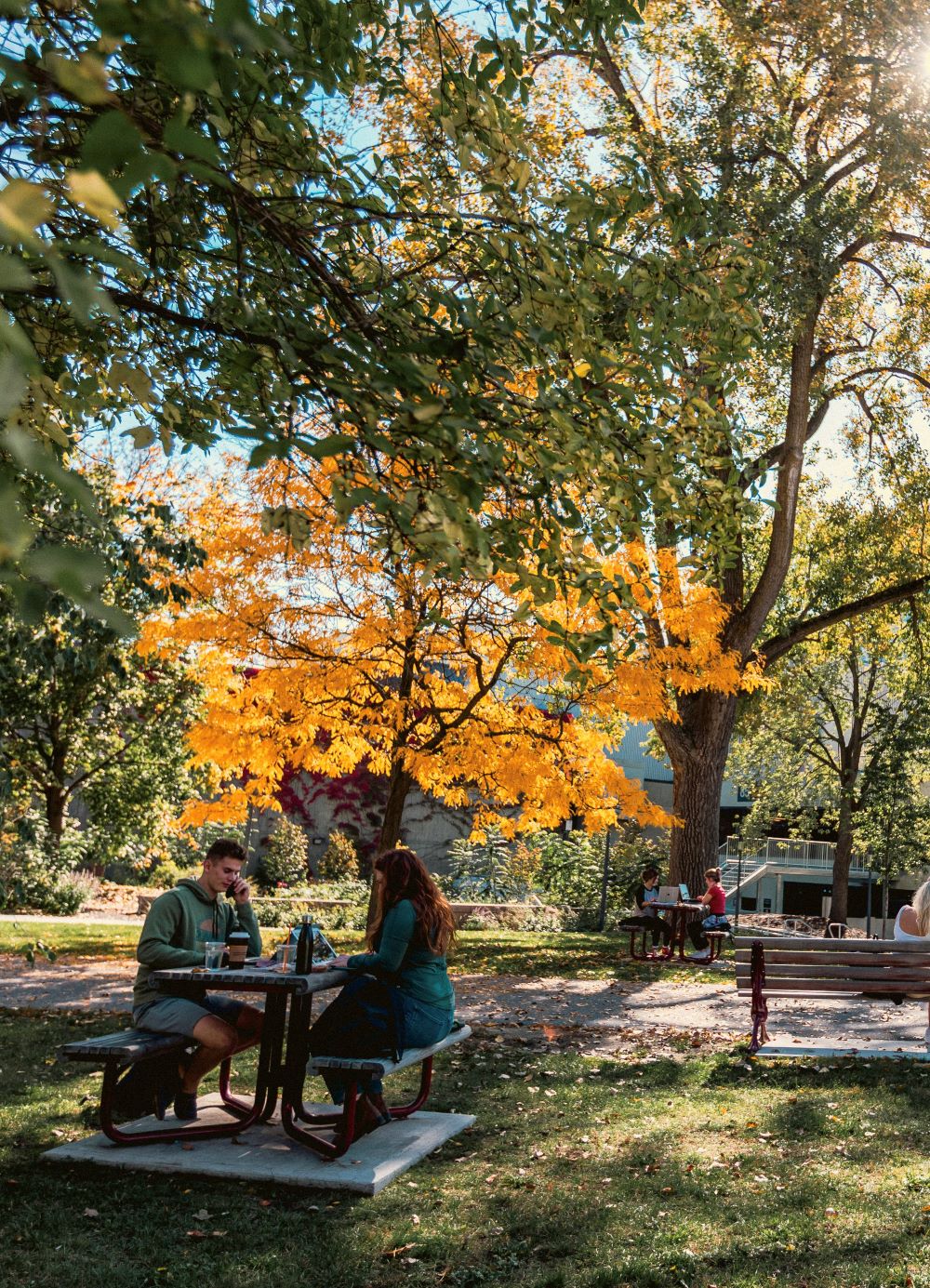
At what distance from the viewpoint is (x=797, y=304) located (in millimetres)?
14617

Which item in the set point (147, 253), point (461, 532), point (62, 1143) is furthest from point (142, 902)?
point (461, 532)

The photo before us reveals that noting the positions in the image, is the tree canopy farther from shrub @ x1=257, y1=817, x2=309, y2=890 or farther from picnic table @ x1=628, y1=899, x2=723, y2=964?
picnic table @ x1=628, y1=899, x2=723, y2=964

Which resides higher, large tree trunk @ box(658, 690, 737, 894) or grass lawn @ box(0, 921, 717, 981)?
large tree trunk @ box(658, 690, 737, 894)

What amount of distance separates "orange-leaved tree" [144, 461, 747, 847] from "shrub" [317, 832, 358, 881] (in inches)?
533

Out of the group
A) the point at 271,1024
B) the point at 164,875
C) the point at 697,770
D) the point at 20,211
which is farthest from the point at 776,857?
Result: the point at 20,211

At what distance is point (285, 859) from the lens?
27.7 meters

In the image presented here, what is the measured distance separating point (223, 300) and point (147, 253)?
0.59m

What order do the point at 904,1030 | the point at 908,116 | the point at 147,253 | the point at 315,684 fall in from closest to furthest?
the point at 147,253 < the point at 904,1030 < the point at 315,684 < the point at 908,116

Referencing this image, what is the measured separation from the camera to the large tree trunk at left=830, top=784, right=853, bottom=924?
1221 inches

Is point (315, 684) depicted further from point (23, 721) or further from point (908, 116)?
point (908, 116)

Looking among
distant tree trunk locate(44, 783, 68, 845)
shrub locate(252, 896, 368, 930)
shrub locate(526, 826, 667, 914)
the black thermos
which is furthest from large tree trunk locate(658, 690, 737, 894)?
the black thermos

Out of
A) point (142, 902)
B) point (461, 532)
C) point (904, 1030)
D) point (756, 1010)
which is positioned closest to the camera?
point (461, 532)

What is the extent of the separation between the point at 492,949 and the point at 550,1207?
12.7m

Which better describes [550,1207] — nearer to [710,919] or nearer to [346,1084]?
[346,1084]
